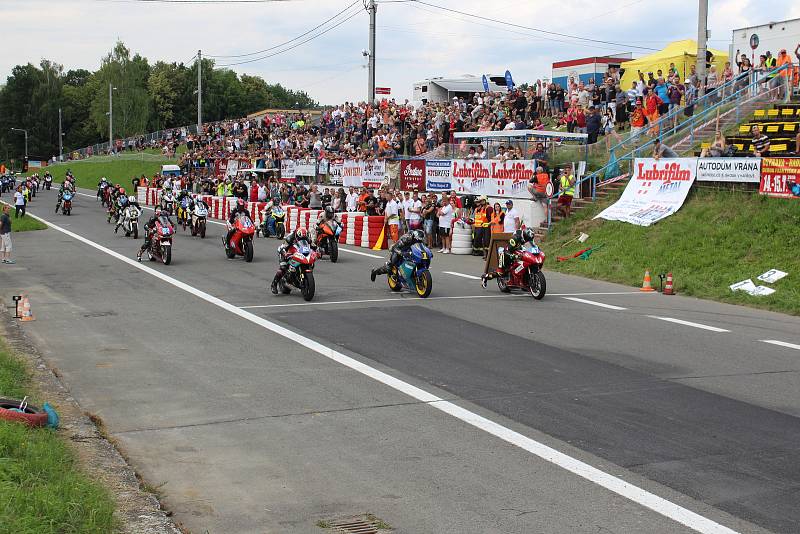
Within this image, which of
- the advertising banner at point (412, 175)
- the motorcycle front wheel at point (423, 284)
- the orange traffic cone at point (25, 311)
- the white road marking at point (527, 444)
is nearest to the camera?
the white road marking at point (527, 444)

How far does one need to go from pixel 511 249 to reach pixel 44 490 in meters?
13.1

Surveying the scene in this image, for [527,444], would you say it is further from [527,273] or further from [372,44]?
[372,44]

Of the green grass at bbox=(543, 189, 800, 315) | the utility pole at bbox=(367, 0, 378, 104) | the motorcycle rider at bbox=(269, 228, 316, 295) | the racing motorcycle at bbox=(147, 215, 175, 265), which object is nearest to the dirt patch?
the motorcycle rider at bbox=(269, 228, 316, 295)

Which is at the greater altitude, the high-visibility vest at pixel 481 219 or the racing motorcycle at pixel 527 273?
the high-visibility vest at pixel 481 219

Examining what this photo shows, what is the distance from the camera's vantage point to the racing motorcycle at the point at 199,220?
31.2 m

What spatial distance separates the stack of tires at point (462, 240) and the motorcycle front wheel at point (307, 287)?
32.4 feet

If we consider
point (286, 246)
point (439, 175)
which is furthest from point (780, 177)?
point (439, 175)

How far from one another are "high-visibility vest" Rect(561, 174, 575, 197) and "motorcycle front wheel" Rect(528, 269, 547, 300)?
364 inches

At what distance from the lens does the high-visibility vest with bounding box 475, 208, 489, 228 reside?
84.7 feet

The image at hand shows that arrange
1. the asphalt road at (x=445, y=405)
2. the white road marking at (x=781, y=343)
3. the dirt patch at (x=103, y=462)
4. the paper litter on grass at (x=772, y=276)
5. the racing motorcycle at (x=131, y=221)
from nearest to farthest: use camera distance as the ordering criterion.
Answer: the dirt patch at (x=103, y=462)
the asphalt road at (x=445, y=405)
the white road marking at (x=781, y=343)
the paper litter on grass at (x=772, y=276)
the racing motorcycle at (x=131, y=221)

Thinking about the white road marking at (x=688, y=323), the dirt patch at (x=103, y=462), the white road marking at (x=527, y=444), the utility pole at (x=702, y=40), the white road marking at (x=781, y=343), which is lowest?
the dirt patch at (x=103, y=462)

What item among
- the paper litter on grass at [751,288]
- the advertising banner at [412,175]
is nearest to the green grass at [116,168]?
the advertising banner at [412,175]

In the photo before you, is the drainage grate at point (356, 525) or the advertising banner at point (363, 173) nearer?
the drainage grate at point (356, 525)

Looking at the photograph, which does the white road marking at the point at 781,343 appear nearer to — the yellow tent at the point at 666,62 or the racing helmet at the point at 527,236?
the racing helmet at the point at 527,236
